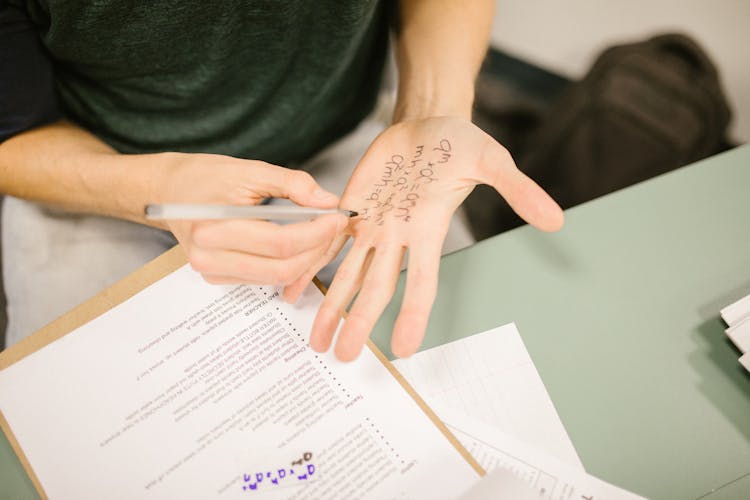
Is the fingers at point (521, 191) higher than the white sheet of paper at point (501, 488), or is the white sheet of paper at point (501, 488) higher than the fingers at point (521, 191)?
the fingers at point (521, 191)

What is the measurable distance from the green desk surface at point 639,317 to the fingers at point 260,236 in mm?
152

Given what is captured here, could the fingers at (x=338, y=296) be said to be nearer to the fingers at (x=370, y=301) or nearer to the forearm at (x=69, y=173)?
the fingers at (x=370, y=301)

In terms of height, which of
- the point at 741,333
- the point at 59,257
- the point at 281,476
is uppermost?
the point at 741,333

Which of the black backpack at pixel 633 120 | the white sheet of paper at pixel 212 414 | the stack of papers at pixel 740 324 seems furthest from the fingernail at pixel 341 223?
the black backpack at pixel 633 120

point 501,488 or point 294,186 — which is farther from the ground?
point 294,186

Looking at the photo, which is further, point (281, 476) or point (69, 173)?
point (69, 173)

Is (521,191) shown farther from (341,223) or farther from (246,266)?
(246,266)

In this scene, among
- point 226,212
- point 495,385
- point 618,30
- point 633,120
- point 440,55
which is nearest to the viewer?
point 226,212

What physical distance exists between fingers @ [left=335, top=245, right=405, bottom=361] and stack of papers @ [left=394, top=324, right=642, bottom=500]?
7 cm

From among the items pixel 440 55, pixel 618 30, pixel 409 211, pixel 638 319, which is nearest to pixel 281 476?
pixel 409 211

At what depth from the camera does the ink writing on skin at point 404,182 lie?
23.5 inches

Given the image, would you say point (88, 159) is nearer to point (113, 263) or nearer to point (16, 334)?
point (113, 263)

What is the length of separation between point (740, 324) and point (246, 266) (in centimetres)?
55

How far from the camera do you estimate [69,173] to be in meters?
0.68
